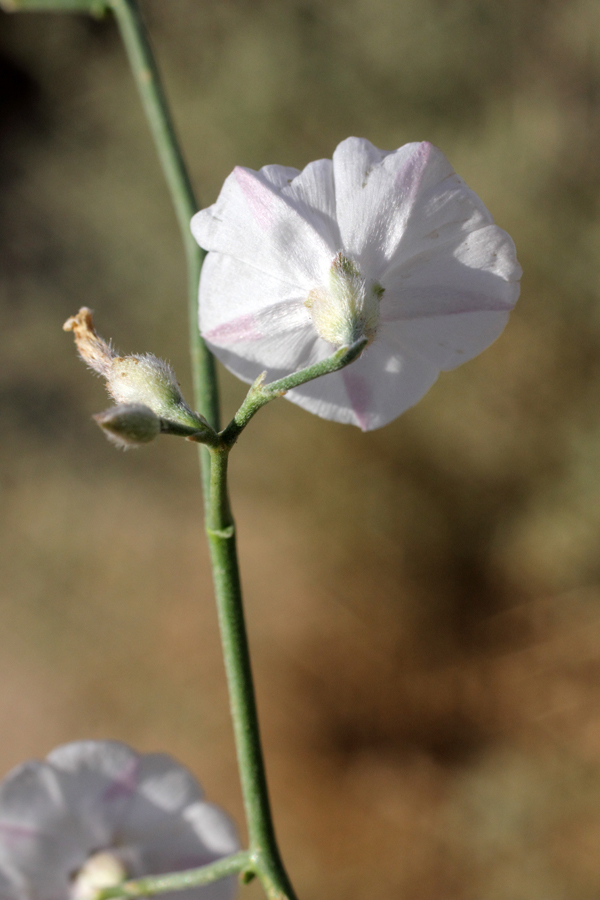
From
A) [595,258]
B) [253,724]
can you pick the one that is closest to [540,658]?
[595,258]

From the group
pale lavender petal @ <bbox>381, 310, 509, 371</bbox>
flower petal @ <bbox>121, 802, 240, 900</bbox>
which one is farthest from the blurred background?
pale lavender petal @ <bbox>381, 310, 509, 371</bbox>

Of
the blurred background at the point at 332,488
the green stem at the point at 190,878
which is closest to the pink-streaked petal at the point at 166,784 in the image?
the green stem at the point at 190,878

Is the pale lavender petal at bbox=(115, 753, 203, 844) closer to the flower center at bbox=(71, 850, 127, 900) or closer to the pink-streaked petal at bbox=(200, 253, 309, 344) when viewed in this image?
the flower center at bbox=(71, 850, 127, 900)

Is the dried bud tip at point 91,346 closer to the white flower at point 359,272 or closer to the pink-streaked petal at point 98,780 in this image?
the white flower at point 359,272

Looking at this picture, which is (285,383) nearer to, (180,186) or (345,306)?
(345,306)

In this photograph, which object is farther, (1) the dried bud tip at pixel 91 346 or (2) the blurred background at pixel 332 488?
(2) the blurred background at pixel 332 488

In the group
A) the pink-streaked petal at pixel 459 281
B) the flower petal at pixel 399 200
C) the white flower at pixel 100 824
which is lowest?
the white flower at pixel 100 824

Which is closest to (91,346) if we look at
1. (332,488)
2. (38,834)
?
(38,834)
